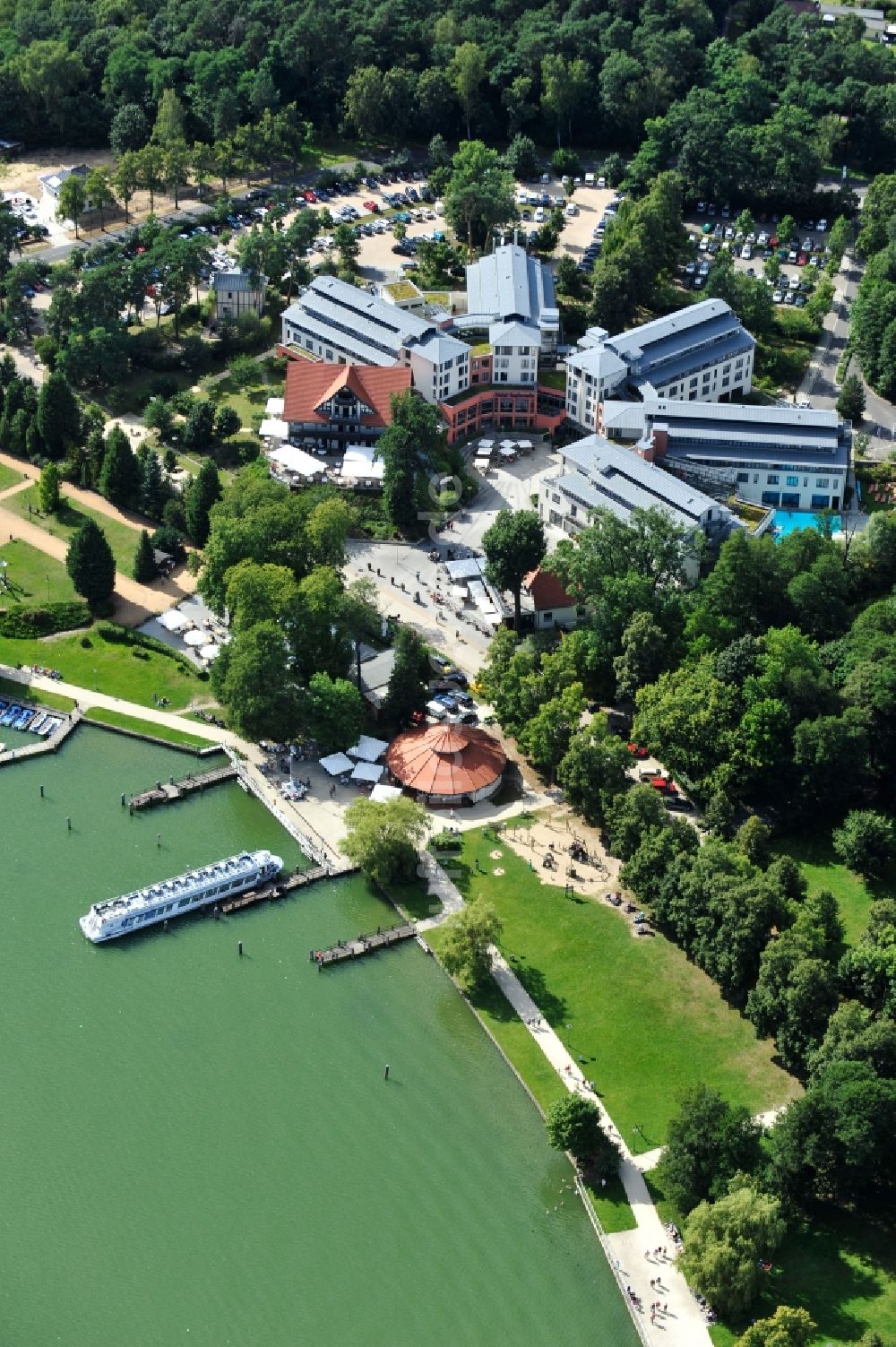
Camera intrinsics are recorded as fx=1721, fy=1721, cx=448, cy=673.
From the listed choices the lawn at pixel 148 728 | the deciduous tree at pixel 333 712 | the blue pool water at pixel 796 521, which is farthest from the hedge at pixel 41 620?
the blue pool water at pixel 796 521

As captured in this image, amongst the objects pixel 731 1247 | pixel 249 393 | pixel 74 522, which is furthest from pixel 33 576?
pixel 731 1247

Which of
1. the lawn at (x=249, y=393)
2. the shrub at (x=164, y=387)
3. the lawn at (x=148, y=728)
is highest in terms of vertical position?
the shrub at (x=164, y=387)

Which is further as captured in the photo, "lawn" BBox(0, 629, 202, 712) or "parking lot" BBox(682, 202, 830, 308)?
"parking lot" BBox(682, 202, 830, 308)

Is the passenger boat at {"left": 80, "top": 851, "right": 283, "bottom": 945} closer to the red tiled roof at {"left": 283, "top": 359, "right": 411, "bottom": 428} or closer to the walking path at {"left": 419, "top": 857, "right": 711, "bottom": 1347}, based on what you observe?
the walking path at {"left": 419, "top": 857, "right": 711, "bottom": 1347}

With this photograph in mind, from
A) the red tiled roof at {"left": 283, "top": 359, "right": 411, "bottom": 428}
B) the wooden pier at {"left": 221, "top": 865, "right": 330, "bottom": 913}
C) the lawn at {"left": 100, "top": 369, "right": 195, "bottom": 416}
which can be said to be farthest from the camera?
the lawn at {"left": 100, "top": 369, "right": 195, "bottom": 416}

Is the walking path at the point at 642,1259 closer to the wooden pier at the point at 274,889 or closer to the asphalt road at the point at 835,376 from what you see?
the wooden pier at the point at 274,889

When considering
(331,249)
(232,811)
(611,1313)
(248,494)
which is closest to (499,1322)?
(611,1313)

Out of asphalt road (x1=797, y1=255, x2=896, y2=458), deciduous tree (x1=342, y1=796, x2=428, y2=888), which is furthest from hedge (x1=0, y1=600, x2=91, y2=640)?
asphalt road (x1=797, y1=255, x2=896, y2=458)
